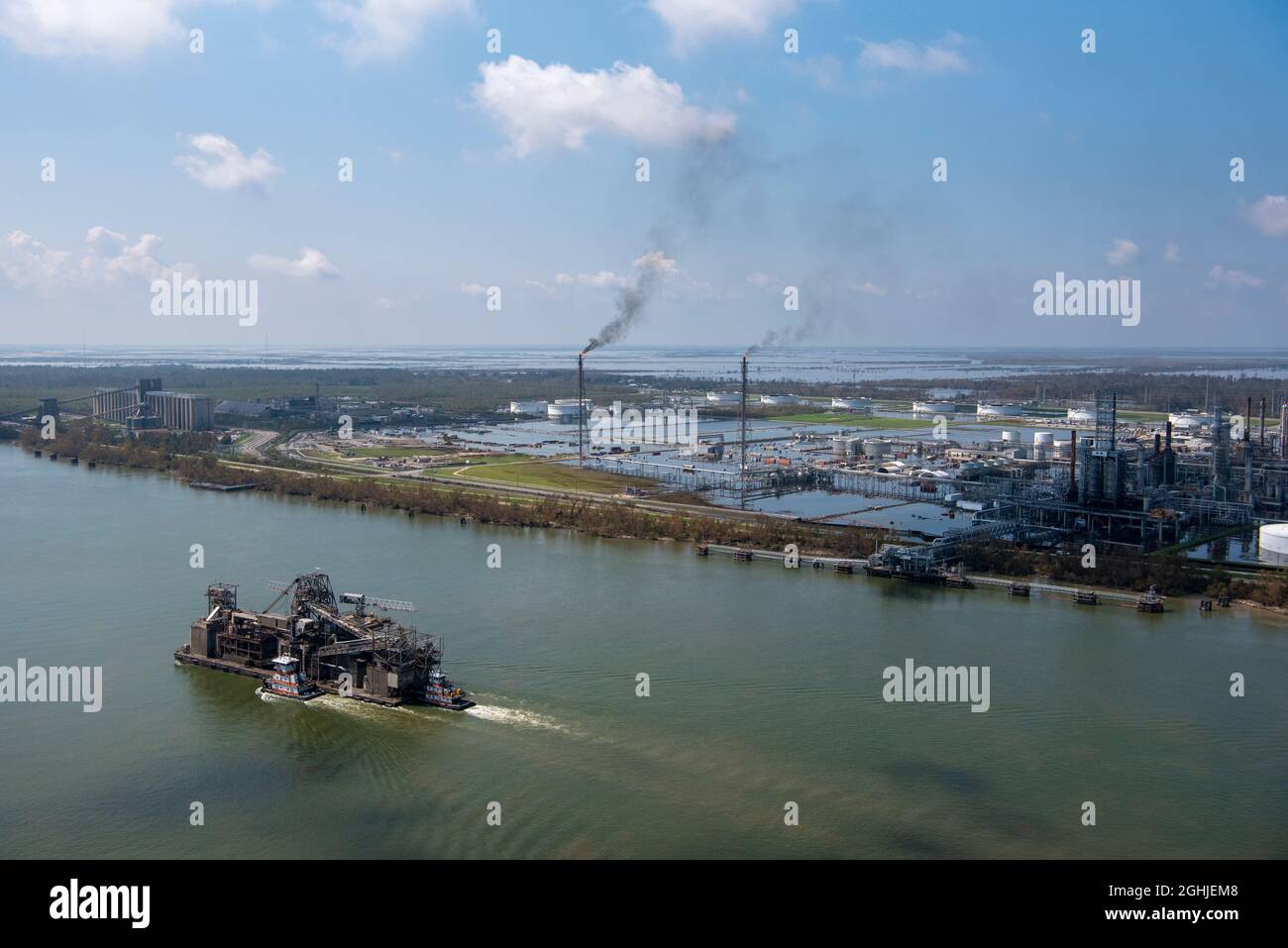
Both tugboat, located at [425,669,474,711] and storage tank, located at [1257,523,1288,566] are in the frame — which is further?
storage tank, located at [1257,523,1288,566]

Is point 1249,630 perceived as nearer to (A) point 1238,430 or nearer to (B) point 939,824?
(B) point 939,824

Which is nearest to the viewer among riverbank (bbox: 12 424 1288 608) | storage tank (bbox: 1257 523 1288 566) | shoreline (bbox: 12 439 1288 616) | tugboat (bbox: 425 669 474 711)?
tugboat (bbox: 425 669 474 711)

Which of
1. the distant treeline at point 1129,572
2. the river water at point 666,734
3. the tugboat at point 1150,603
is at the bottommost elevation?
the river water at point 666,734

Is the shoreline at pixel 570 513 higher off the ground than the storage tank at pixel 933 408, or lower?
lower

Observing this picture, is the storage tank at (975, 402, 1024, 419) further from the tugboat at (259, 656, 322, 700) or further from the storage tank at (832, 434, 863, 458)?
the tugboat at (259, 656, 322, 700)

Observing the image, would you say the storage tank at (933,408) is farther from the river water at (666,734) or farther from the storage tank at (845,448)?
the river water at (666,734)

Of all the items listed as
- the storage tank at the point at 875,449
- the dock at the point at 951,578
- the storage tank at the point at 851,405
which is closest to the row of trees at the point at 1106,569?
the dock at the point at 951,578

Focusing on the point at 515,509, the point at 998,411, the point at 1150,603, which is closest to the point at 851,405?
the point at 998,411
